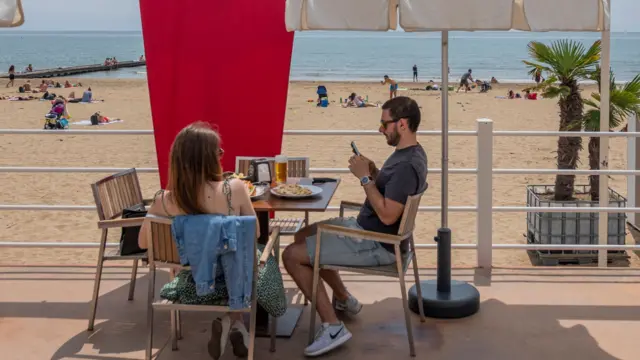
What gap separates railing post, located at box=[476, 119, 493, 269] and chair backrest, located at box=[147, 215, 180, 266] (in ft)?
8.01

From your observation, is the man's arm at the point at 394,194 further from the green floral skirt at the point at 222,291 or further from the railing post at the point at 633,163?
the railing post at the point at 633,163

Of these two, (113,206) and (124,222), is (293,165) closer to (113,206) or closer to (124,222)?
(113,206)

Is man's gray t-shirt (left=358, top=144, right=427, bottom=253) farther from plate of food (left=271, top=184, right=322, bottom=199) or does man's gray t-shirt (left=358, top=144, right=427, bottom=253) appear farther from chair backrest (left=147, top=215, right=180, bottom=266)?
chair backrest (left=147, top=215, right=180, bottom=266)

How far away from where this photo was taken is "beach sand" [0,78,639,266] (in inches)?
318

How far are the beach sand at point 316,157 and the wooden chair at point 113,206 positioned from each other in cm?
288

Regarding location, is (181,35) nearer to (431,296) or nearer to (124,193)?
(124,193)

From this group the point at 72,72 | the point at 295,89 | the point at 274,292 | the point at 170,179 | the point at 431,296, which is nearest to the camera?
the point at 170,179

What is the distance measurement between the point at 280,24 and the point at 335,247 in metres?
1.91

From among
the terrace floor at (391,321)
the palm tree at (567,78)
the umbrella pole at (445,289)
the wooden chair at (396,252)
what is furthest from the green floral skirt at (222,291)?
the palm tree at (567,78)

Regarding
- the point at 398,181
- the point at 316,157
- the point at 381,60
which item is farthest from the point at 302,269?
the point at 381,60

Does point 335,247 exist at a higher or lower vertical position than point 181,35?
lower

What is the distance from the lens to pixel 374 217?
3.65m

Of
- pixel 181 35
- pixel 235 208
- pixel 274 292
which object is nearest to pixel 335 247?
pixel 274 292

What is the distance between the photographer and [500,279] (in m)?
4.78
